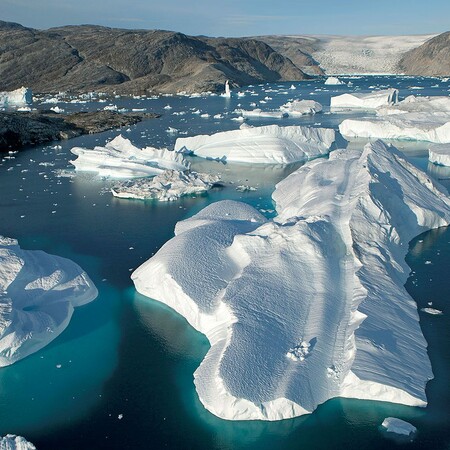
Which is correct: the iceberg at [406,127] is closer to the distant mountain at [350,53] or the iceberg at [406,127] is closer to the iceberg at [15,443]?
the iceberg at [15,443]

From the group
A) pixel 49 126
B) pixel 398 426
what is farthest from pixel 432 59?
pixel 398 426

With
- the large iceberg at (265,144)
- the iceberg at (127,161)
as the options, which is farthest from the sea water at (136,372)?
the large iceberg at (265,144)

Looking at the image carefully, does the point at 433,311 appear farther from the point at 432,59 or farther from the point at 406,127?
the point at 432,59

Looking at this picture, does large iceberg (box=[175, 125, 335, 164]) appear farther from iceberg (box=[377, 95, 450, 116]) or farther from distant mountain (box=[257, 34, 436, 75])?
distant mountain (box=[257, 34, 436, 75])

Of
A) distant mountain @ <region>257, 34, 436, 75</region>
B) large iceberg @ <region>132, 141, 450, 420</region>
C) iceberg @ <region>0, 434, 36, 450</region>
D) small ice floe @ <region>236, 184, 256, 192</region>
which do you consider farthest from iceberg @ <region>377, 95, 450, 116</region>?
distant mountain @ <region>257, 34, 436, 75</region>

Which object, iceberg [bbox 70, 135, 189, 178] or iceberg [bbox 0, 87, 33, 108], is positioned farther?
iceberg [bbox 0, 87, 33, 108]

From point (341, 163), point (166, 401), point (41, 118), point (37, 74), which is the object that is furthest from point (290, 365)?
point (37, 74)

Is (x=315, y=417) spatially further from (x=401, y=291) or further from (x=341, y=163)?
(x=341, y=163)
